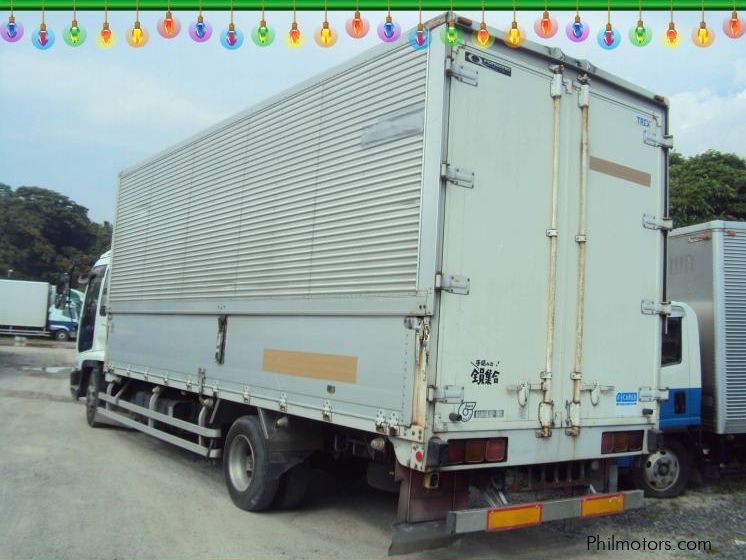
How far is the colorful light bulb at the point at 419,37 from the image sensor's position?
4668 millimetres

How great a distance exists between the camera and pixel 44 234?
50250 mm

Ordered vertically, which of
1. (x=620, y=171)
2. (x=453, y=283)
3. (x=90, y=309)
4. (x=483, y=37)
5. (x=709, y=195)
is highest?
(x=709, y=195)

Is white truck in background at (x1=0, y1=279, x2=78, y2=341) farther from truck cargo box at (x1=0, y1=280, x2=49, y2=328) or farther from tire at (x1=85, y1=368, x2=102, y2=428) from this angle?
tire at (x1=85, y1=368, x2=102, y2=428)

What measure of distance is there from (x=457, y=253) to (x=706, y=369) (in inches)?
199

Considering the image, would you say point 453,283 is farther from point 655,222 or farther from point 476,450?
point 655,222

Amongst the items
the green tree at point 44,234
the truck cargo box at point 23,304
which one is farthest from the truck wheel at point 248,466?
the green tree at point 44,234

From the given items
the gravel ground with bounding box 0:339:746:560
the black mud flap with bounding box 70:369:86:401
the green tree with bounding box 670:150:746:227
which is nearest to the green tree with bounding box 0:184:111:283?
the black mud flap with bounding box 70:369:86:401

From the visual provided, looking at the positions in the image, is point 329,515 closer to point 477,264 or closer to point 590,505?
point 590,505

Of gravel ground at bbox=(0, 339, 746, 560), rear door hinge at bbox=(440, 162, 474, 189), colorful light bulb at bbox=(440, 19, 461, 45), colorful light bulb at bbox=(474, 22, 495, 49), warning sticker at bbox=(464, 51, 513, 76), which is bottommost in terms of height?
gravel ground at bbox=(0, 339, 746, 560)

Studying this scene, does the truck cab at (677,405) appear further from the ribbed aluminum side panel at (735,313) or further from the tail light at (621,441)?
the tail light at (621,441)

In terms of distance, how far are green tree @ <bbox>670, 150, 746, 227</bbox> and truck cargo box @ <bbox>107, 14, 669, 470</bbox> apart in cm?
1160

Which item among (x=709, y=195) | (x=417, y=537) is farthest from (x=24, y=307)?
(x=417, y=537)

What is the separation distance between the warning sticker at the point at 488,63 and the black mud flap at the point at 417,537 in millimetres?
3299

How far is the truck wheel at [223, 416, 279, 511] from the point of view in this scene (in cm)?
597
